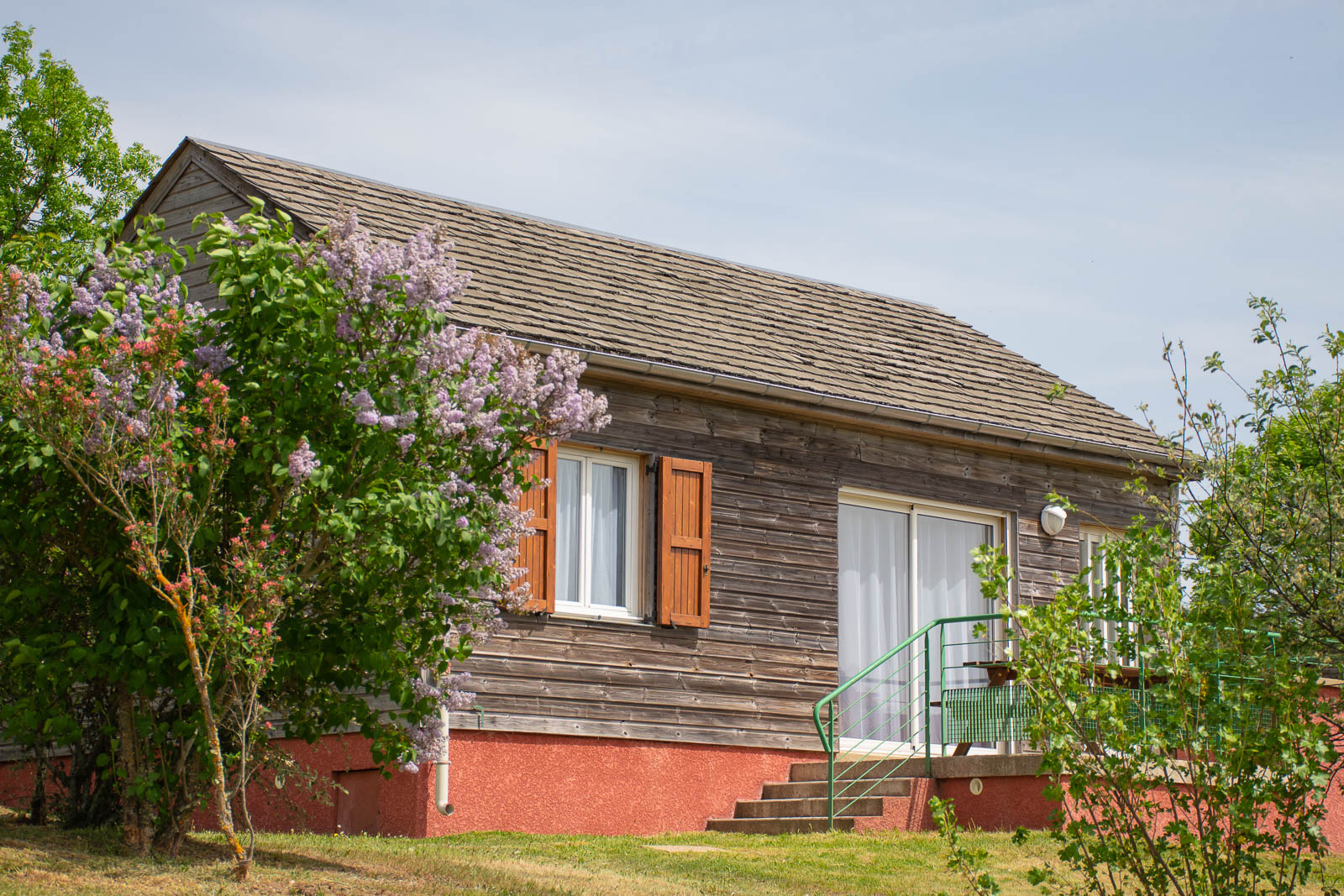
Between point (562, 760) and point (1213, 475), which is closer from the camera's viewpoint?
point (1213, 475)

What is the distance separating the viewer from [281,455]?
6.45 m

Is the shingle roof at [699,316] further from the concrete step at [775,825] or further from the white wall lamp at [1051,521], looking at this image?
the concrete step at [775,825]

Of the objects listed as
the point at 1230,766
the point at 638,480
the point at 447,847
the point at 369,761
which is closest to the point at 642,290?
the point at 638,480

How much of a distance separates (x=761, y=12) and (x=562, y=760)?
5.42 m

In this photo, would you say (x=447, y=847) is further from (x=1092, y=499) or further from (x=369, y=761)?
(x=1092, y=499)

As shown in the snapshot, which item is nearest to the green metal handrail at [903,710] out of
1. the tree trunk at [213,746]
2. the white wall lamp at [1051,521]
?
the white wall lamp at [1051,521]

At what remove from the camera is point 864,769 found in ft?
37.8

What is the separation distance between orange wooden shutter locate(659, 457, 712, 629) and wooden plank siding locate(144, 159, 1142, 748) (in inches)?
3.9

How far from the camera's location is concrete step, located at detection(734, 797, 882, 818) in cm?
1054

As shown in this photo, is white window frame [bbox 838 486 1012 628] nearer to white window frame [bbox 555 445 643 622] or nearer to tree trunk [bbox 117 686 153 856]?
white window frame [bbox 555 445 643 622]

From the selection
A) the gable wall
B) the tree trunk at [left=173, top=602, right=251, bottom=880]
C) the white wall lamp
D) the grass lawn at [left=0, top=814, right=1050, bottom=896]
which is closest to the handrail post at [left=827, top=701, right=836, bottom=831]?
the grass lawn at [left=0, top=814, right=1050, bottom=896]


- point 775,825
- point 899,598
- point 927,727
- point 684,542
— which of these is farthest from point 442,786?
point 899,598

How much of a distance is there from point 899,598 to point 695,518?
2582mm

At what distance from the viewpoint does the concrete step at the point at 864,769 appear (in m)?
11.1
